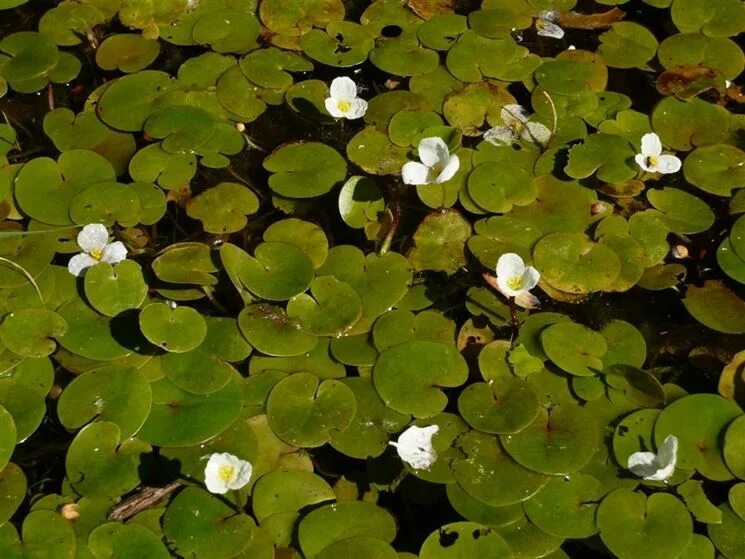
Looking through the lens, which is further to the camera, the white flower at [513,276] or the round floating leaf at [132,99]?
the round floating leaf at [132,99]

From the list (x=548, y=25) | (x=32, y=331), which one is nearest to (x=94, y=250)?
(x=32, y=331)

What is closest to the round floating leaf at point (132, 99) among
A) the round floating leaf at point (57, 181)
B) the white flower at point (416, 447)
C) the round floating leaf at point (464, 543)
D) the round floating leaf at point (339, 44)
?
the round floating leaf at point (57, 181)

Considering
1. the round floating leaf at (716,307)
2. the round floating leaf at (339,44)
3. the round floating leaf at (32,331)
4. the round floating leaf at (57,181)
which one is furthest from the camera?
the round floating leaf at (339,44)

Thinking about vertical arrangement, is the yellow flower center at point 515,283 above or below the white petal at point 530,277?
below

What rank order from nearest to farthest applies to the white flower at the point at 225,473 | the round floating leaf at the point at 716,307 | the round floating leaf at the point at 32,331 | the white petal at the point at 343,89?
the white flower at the point at 225,473, the round floating leaf at the point at 32,331, the round floating leaf at the point at 716,307, the white petal at the point at 343,89

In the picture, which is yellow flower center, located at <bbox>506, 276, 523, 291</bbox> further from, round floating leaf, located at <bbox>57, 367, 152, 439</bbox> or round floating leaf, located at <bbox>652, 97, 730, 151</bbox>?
round floating leaf, located at <bbox>57, 367, 152, 439</bbox>

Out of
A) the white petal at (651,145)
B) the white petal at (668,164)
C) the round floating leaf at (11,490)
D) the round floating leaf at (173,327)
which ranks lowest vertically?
the round floating leaf at (11,490)

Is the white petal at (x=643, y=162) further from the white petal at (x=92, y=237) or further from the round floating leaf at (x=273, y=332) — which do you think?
the white petal at (x=92, y=237)
